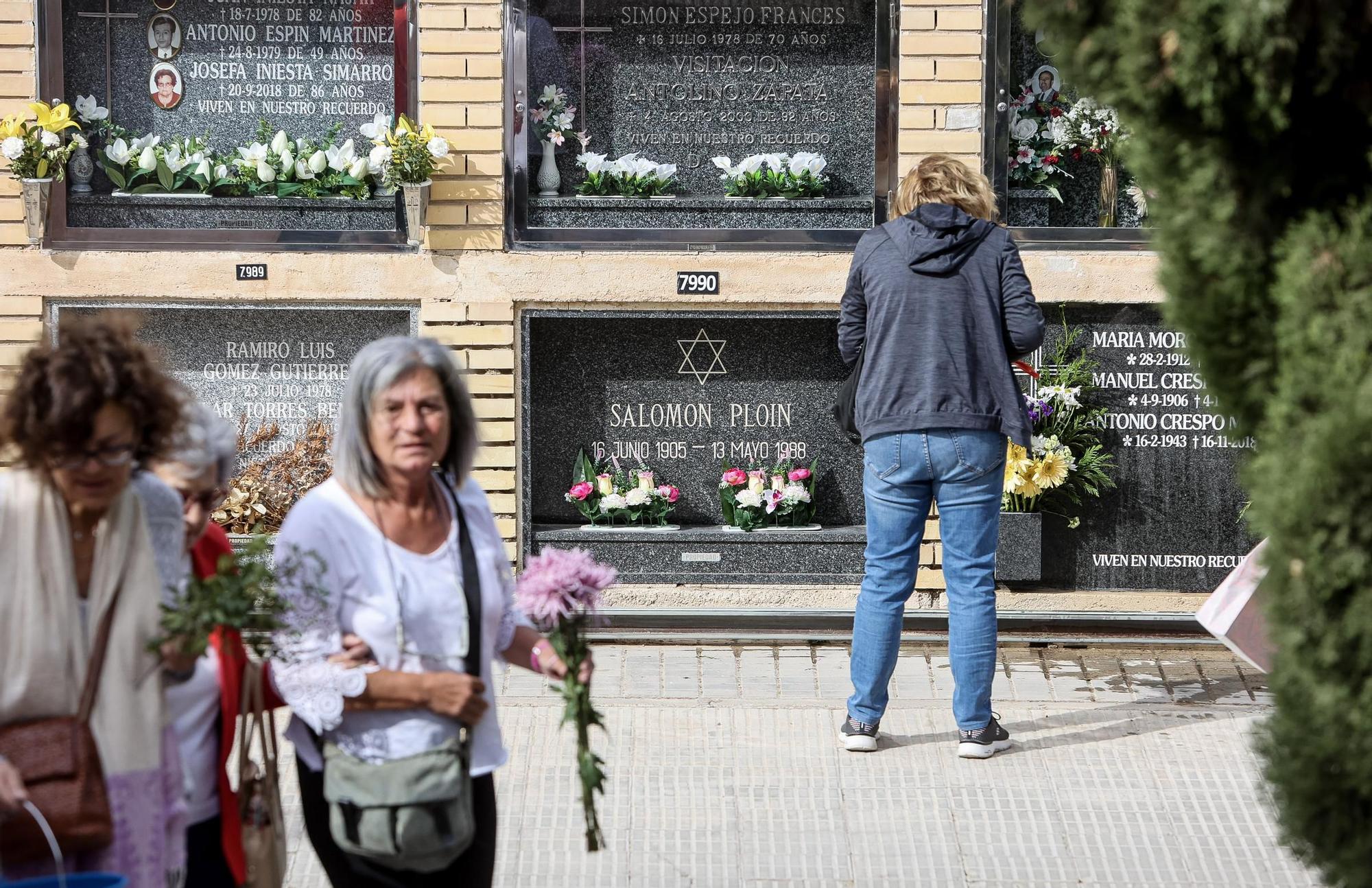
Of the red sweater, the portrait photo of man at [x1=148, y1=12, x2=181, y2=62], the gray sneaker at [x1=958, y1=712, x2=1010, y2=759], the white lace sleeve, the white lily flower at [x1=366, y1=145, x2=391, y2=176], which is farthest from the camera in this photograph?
the portrait photo of man at [x1=148, y1=12, x2=181, y2=62]

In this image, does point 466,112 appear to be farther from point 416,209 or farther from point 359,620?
point 359,620

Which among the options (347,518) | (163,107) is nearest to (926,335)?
(347,518)

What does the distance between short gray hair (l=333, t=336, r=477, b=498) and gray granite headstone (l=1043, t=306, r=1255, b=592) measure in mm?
4082

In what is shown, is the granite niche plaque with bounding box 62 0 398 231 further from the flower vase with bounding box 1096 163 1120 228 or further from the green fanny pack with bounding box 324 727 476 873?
the green fanny pack with bounding box 324 727 476 873

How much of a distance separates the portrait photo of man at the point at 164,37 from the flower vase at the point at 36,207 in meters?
0.75

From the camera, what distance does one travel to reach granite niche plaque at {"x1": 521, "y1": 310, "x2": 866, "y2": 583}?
22.9 ft

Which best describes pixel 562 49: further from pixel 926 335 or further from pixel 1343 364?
pixel 1343 364

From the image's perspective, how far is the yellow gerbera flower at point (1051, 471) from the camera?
646 cm

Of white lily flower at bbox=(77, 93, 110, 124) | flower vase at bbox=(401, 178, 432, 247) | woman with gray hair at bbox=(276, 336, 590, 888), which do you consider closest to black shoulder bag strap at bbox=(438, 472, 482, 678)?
woman with gray hair at bbox=(276, 336, 590, 888)

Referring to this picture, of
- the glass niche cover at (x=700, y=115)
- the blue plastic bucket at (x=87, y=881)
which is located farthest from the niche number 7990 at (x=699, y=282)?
the blue plastic bucket at (x=87, y=881)

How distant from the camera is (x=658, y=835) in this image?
4633 mm

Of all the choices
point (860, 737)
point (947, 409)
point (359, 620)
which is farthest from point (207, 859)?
point (947, 409)

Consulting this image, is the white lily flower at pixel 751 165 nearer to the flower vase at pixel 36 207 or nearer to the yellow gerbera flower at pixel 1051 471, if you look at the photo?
the yellow gerbera flower at pixel 1051 471

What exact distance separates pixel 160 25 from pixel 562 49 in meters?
1.65
